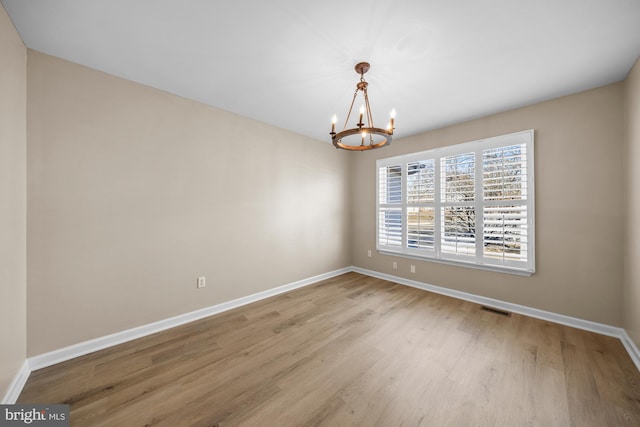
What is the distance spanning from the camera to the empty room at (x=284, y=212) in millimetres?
1569

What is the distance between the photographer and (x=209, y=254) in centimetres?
289

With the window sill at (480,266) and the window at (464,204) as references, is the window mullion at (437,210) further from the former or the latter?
the window sill at (480,266)

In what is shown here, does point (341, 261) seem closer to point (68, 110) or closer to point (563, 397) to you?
point (563, 397)

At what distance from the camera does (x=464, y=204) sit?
3340 mm

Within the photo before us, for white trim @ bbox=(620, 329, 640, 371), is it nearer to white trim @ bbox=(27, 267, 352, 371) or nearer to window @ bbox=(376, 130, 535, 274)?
window @ bbox=(376, 130, 535, 274)

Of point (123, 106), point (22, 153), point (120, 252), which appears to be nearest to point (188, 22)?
point (123, 106)

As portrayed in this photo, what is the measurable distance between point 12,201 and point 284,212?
263 cm

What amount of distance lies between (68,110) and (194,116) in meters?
1.06

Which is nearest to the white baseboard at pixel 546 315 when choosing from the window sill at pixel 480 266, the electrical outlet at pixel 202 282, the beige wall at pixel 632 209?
the beige wall at pixel 632 209

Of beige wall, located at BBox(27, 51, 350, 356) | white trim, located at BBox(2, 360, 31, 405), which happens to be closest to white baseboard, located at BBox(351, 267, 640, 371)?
beige wall, located at BBox(27, 51, 350, 356)

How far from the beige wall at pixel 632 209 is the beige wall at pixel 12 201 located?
16.1ft

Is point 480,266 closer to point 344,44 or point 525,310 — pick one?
point 525,310

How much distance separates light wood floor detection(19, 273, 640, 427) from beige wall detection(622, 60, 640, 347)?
0.36 metres

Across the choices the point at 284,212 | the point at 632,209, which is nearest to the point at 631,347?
the point at 632,209
